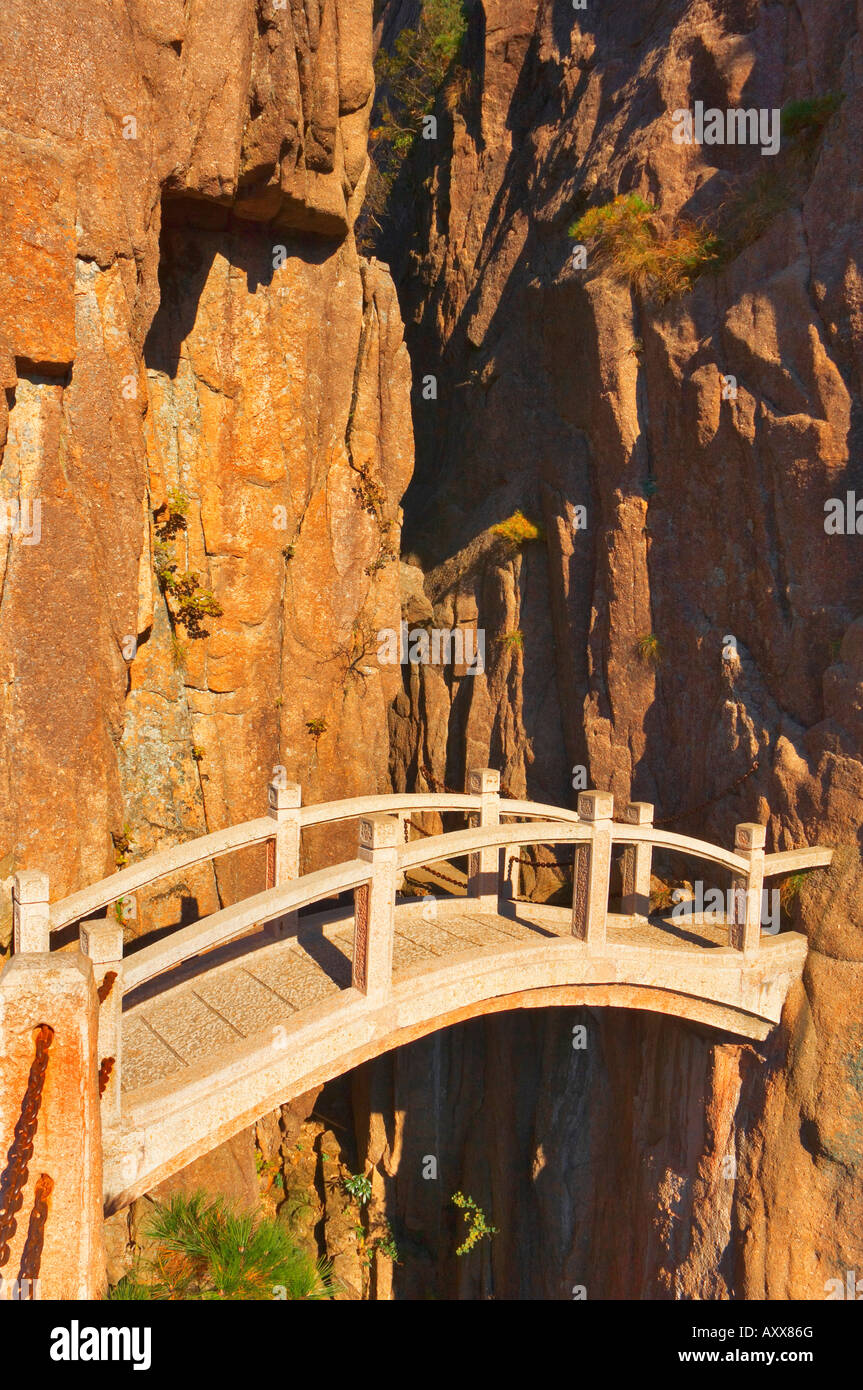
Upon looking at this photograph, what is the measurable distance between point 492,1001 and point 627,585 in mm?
6019

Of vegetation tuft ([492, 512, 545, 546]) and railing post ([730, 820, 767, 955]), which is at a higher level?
vegetation tuft ([492, 512, 545, 546])

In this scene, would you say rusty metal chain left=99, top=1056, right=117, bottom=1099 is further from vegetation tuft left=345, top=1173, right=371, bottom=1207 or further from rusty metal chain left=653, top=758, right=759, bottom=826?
vegetation tuft left=345, top=1173, right=371, bottom=1207

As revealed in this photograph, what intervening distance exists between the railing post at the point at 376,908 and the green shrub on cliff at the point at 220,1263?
79.0 inches

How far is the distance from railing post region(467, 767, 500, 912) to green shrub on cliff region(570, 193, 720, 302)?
22.0 ft

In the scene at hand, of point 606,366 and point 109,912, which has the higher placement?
point 606,366

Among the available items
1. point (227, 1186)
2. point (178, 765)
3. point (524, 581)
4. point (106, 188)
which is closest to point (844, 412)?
point (524, 581)

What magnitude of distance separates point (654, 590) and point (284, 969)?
679 centimetres

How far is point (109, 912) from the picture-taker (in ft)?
31.8

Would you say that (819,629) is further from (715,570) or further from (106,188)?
(106,188)

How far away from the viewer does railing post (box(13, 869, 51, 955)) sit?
5.58m

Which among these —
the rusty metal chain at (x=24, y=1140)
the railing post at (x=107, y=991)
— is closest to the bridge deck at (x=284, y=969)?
the railing post at (x=107, y=991)

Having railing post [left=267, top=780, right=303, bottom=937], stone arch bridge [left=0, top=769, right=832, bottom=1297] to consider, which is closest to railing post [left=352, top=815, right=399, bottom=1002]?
stone arch bridge [left=0, top=769, right=832, bottom=1297]

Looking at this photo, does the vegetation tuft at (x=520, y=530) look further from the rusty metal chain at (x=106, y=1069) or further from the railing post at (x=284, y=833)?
the rusty metal chain at (x=106, y=1069)

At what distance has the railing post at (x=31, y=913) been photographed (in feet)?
18.3
